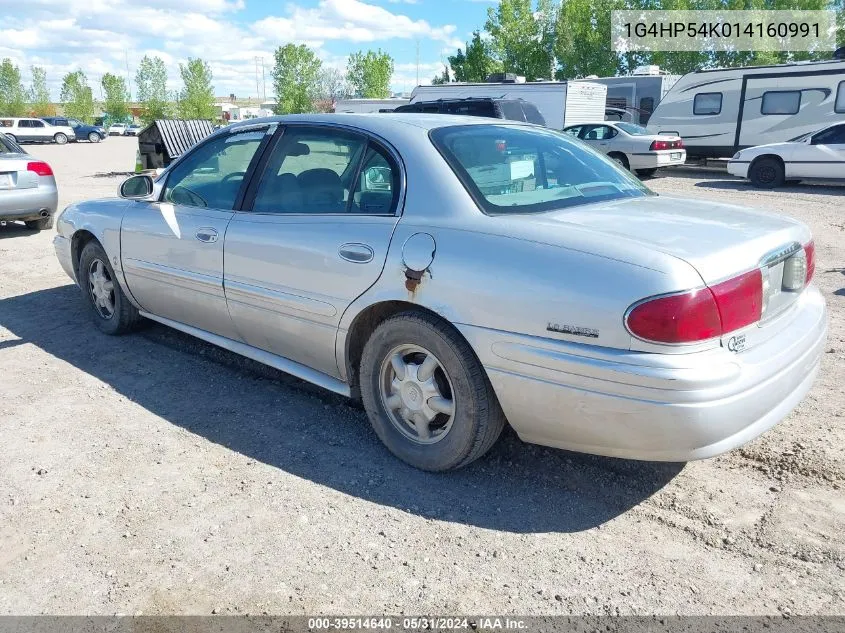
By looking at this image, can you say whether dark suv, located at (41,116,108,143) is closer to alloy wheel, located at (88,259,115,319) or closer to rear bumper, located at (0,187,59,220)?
rear bumper, located at (0,187,59,220)

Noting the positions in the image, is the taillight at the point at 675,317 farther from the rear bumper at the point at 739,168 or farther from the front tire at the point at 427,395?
the rear bumper at the point at 739,168

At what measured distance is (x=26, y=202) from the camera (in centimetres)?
911

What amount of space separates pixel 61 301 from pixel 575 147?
470 cm

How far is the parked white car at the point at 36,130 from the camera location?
42625mm

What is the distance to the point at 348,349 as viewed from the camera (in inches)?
133

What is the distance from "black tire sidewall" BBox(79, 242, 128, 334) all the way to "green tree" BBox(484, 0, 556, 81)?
51529 millimetres

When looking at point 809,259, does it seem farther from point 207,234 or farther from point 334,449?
point 207,234

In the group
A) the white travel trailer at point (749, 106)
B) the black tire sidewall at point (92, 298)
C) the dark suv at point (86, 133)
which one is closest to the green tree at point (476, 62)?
the dark suv at point (86, 133)

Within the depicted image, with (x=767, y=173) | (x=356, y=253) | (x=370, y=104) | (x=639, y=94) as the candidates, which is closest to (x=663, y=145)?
(x=767, y=173)

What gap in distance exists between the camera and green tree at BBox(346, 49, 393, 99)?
59531 millimetres

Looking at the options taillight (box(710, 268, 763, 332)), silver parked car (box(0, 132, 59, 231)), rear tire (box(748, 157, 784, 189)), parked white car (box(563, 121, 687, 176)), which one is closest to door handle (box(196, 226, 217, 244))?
taillight (box(710, 268, 763, 332))

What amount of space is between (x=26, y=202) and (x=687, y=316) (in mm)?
9125

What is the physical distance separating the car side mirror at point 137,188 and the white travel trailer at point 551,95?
568 inches

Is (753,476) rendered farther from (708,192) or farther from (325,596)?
(708,192)
